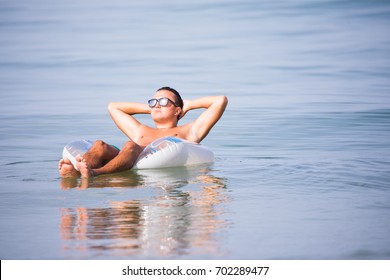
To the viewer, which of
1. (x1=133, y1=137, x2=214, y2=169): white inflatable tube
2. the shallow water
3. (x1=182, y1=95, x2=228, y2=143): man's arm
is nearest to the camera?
the shallow water

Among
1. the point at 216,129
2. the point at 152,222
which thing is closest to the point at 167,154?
the point at 152,222

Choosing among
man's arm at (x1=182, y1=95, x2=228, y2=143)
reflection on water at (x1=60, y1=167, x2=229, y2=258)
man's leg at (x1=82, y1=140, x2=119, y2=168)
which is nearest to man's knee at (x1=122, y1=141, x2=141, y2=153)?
man's leg at (x1=82, y1=140, x2=119, y2=168)

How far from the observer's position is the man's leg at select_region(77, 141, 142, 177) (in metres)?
7.20

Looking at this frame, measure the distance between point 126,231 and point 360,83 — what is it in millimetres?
10497

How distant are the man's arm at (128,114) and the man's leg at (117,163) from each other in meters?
0.74

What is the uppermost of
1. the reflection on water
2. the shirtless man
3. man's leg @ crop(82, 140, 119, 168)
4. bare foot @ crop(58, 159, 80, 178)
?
the shirtless man

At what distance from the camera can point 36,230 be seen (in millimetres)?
5594

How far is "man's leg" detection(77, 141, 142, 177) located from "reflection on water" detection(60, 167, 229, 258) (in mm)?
105

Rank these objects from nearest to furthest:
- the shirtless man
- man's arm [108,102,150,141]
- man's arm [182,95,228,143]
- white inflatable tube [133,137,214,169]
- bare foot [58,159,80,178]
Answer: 1. bare foot [58,159,80,178]
2. the shirtless man
3. white inflatable tube [133,137,214,169]
4. man's arm [182,95,228,143]
5. man's arm [108,102,150,141]

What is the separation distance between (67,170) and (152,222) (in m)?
1.95

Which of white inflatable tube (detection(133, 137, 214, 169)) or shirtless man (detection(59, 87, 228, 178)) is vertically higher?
shirtless man (detection(59, 87, 228, 178))

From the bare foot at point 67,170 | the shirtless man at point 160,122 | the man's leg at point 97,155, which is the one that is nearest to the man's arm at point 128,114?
the shirtless man at point 160,122

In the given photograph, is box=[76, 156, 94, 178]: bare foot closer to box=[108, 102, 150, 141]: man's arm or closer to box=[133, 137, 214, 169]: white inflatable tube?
box=[133, 137, 214, 169]: white inflatable tube

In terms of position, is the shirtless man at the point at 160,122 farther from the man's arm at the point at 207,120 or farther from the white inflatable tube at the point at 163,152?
the white inflatable tube at the point at 163,152
